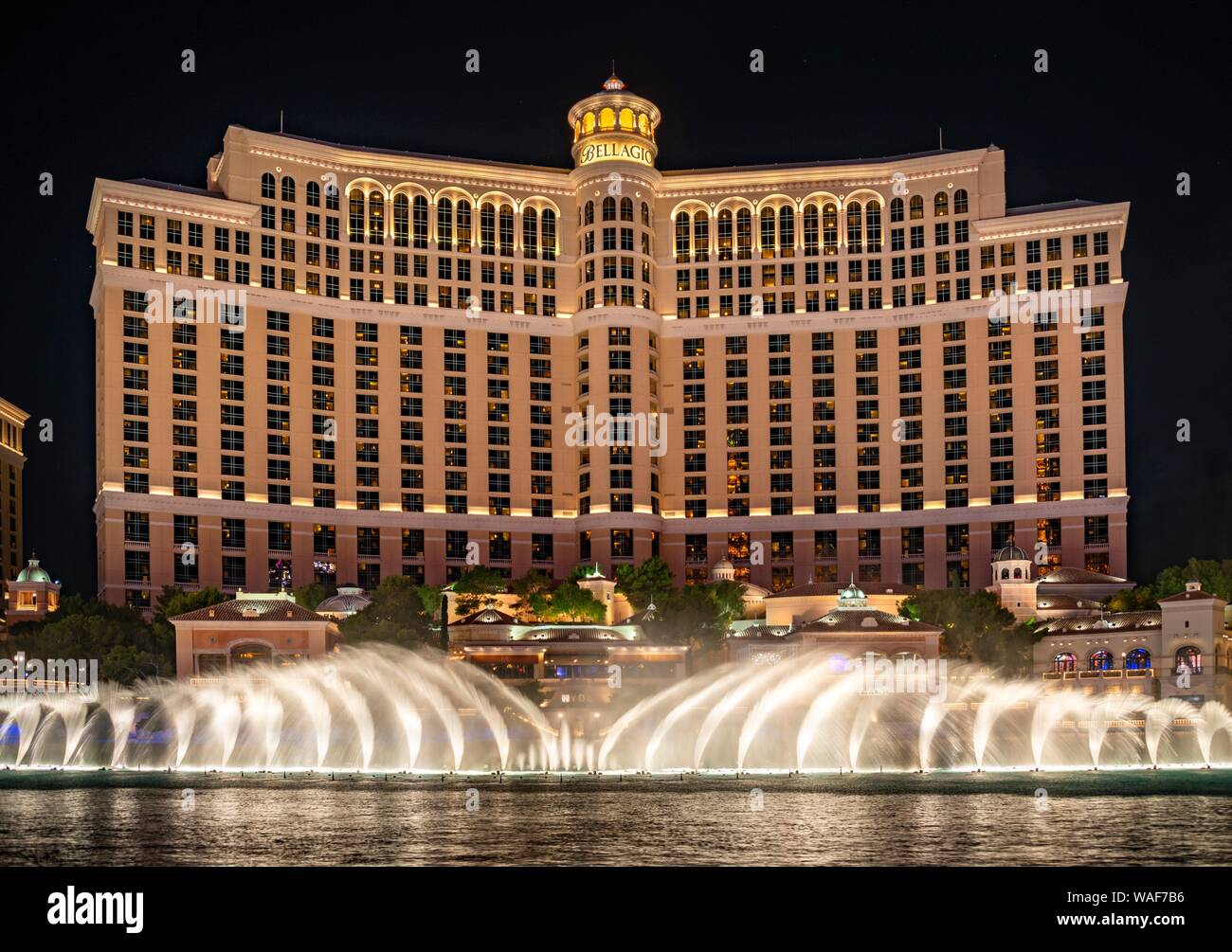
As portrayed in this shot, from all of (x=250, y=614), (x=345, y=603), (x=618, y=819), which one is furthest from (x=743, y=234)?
(x=618, y=819)

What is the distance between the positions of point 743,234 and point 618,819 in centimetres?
12505

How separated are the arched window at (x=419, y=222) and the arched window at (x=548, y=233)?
12.6m

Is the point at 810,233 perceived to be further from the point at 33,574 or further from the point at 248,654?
the point at 33,574

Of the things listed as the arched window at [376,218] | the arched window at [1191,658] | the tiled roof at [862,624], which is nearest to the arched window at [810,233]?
the arched window at [376,218]

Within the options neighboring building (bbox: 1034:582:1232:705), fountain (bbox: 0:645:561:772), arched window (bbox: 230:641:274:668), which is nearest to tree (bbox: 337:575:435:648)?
fountain (bbox: 0:645:561:772)

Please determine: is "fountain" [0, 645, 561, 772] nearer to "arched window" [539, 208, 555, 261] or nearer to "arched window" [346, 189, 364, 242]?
Result: "arched window" [346, 189, 364, 242]

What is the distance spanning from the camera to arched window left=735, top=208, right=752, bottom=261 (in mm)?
177375

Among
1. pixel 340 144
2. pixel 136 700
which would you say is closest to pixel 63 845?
pixel 136 700

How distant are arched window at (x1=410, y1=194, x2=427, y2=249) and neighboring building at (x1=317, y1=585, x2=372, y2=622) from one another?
143 feet

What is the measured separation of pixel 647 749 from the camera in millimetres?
96812

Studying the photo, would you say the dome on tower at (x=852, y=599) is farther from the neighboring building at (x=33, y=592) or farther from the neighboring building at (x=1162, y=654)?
the neighboring building at (x=33, y=592)

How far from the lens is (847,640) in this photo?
421 ft

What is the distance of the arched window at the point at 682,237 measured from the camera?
178750mm

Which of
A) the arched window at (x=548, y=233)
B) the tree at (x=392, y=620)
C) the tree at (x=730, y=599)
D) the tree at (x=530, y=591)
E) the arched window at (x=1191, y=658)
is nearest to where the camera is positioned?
the arched window at (x=1191, y=658)
